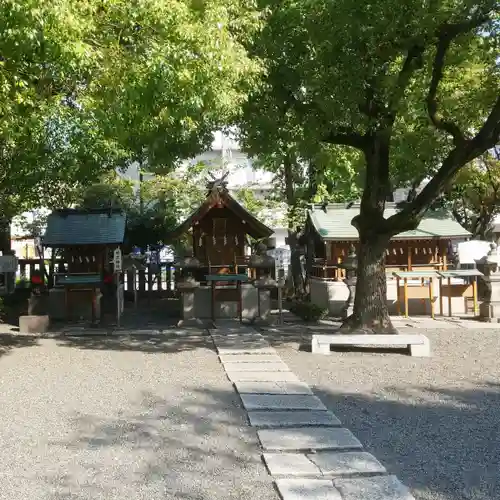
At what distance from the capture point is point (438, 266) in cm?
1739

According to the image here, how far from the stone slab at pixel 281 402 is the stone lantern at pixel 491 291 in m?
9.37

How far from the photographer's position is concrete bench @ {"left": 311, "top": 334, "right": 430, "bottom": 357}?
10.6 metres

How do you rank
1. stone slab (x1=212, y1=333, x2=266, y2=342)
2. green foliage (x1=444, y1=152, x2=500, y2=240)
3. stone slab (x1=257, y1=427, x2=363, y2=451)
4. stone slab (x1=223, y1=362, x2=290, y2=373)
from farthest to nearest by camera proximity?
green foliage (x1=444, y1=152, x2=500, y2=240), stone slab (x1=212, y1=333, x2=266, y2=342), stone slab (x1=223, y1=362, x2=290, y2=373), stone slab (x1=257, y1=427, x2=363, y2=451)

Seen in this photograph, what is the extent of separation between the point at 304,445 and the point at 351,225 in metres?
11.4

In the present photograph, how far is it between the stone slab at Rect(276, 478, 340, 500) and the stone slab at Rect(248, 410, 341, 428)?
1.54m

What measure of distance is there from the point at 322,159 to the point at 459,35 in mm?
4849

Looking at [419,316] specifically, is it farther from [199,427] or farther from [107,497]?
[107,497]

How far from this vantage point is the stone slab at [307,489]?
4441 millimetres

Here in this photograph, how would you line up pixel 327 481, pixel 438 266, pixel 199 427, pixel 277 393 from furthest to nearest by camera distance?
1. pixel 438 266
2. pixel 277 393
3. pixel 199 427
4. pixel 327 481

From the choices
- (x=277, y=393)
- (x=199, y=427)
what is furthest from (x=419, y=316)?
(x=199, y=427)

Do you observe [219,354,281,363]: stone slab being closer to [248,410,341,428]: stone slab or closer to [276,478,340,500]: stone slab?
[248,410,341,428]: stone slab

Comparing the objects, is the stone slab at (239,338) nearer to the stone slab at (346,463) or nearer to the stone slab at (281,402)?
the stone slab at (281,402)

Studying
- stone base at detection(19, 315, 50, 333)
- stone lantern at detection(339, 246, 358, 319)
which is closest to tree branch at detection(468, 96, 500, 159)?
stone lantern at detection(339, 246, 358, 319)

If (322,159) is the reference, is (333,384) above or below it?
below
